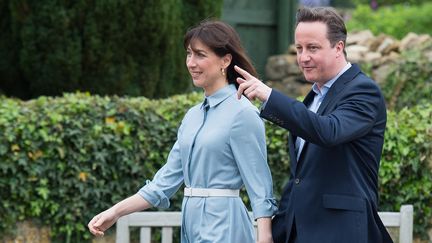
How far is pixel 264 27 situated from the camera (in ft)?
34.1

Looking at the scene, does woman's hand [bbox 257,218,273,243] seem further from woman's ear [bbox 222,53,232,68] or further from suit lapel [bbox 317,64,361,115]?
woman's ear [bbox 222,53,232,68]

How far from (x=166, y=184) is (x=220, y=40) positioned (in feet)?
2.18

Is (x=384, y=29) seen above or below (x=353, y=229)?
above

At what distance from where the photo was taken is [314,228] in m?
3.42

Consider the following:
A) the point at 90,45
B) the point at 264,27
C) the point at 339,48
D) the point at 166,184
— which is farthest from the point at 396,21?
the point at 339,48

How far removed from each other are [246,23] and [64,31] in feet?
11.4

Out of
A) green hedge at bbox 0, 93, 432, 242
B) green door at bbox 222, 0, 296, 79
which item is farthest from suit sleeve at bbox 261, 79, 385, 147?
green door at bbox 222, 0, 296, 79

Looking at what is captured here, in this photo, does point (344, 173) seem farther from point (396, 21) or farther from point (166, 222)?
point (396, 21)

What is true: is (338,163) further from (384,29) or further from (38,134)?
(384,29)

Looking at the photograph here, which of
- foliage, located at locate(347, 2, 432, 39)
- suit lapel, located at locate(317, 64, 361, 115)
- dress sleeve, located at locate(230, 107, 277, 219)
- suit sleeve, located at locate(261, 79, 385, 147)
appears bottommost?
dress sleeve, located at locate(230, 107, 277, 219)

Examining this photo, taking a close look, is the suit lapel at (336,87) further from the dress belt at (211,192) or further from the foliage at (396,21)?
the foliage at (396,21)

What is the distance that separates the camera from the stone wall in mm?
9062

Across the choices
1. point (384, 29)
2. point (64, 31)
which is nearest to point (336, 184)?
point (64, 31)

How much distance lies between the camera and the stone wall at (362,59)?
29.7 feet
